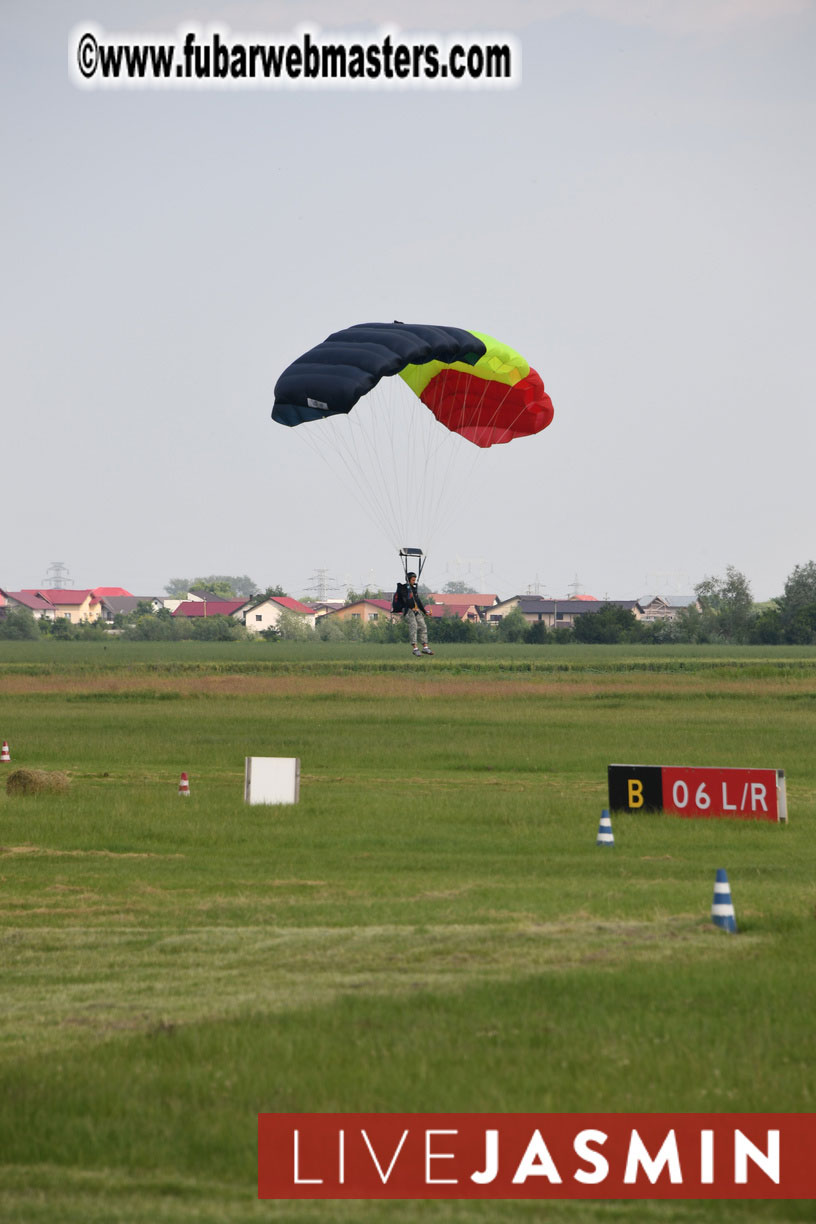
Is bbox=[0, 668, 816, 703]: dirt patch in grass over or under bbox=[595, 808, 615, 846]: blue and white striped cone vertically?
over

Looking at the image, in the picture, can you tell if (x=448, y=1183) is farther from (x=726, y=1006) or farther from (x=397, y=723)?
(x=397, y=723)

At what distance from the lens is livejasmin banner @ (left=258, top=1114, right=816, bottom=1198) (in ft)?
25.4

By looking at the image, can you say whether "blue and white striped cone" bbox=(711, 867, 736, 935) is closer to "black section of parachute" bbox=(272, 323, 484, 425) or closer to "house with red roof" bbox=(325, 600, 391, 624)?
"black section of parachute" bbox=(272, 323, 484, 425)

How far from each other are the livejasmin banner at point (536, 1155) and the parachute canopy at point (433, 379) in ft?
64.8

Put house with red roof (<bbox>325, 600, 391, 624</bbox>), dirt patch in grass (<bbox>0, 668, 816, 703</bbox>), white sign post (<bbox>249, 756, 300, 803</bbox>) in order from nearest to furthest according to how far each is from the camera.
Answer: white sign post (<bbox>249, 756, 300, 803</bbox>)
dirt patch in grass (<bbox>0, 668, 816, 703</bbox>)
house with red roof (<bbox>325, 600, 391, 624</bbox>)

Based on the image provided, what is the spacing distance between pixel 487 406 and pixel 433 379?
151 cm

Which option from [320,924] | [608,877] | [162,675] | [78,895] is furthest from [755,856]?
[162,675]

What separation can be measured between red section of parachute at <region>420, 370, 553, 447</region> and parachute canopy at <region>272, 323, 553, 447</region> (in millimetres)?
24

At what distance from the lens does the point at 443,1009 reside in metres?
10.7

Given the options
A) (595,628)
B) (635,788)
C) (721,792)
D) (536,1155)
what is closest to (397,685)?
(635,788)

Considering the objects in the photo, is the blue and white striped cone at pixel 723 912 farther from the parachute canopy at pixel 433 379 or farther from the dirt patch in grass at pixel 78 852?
the parachute canopy at pixel 433 379

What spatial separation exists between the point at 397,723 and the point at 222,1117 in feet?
120

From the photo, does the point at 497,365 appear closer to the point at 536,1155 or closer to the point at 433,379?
the point at 433,379

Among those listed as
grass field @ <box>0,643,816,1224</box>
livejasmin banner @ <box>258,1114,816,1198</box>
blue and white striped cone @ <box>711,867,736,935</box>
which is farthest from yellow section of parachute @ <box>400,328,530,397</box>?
livejasmin banner @ <box>258,1114,816,1198</box>
